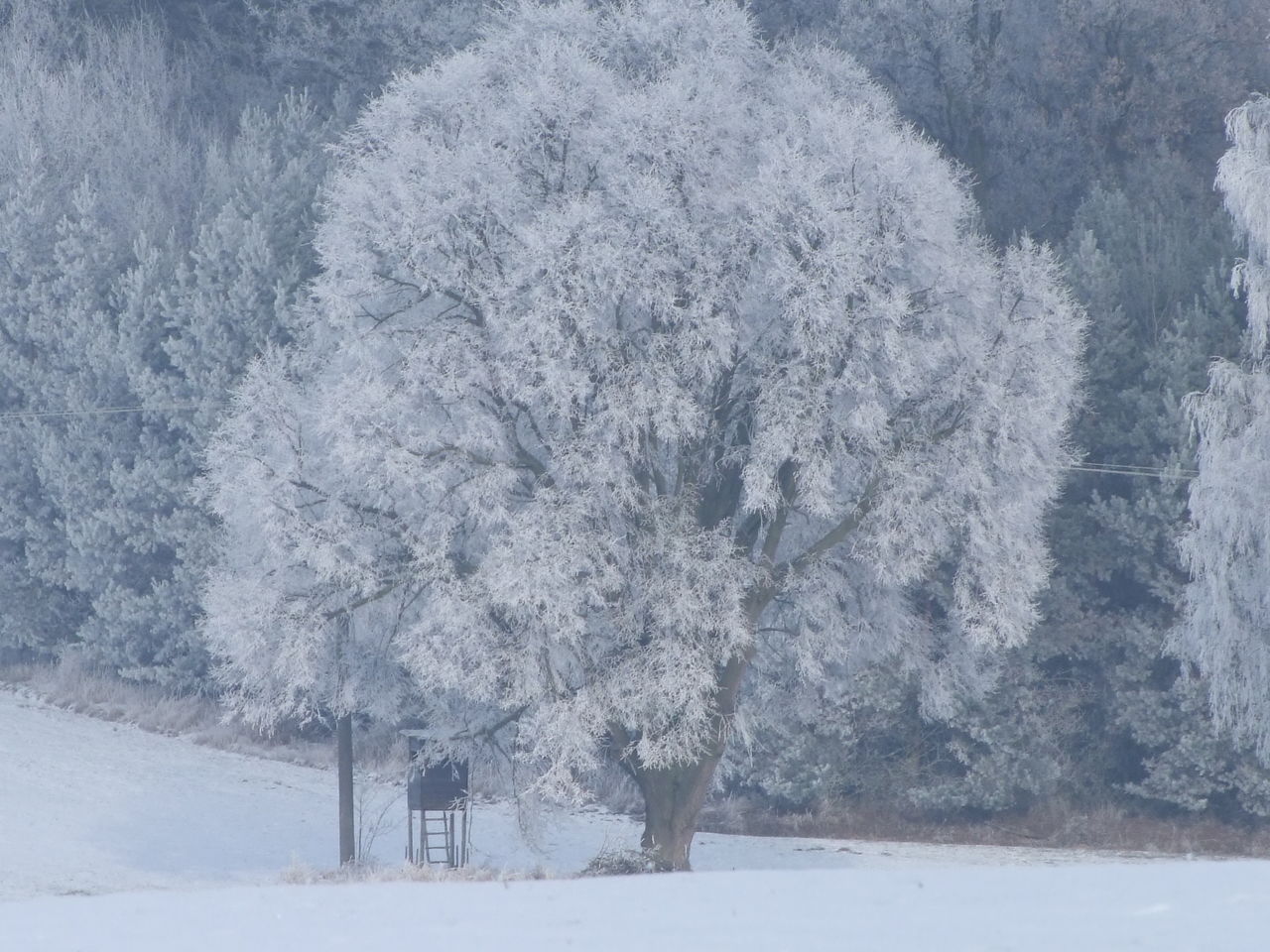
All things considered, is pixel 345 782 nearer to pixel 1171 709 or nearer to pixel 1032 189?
pixel 1171 709

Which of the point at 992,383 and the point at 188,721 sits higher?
the point at 992,383

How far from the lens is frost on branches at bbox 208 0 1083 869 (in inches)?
595

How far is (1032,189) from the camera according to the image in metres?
26.1

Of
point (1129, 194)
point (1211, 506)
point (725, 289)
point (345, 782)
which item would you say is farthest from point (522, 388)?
point (1129, 194)

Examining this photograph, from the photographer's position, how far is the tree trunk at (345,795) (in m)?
18.0

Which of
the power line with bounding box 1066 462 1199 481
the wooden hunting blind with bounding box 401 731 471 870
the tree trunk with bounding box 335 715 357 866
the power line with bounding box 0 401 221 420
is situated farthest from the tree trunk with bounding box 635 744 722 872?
the power line with bounding box 0 401 221 420

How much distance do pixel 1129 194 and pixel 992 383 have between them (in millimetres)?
10130

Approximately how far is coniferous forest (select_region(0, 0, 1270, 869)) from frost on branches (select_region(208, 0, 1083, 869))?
2.0 inches

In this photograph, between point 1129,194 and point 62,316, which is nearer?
point 1129,194

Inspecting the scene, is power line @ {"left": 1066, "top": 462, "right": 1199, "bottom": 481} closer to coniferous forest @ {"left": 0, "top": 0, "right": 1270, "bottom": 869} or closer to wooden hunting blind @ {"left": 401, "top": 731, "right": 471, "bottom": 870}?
coniferous forest @ {"left": 0, "top": 0, "right": 1270, "bottom": 869}

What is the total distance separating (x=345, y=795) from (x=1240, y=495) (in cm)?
1113

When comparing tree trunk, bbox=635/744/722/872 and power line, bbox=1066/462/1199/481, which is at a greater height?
power line, bbox=1066/462/1199/481

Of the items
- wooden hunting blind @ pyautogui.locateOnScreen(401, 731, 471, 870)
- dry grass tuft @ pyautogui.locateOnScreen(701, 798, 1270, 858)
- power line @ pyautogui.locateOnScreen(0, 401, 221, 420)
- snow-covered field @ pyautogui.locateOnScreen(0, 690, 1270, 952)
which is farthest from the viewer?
power line @ pyautogui.locateOnScreen(0, 401, 221, 420)

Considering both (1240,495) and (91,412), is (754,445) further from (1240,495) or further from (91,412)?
(91,412)
